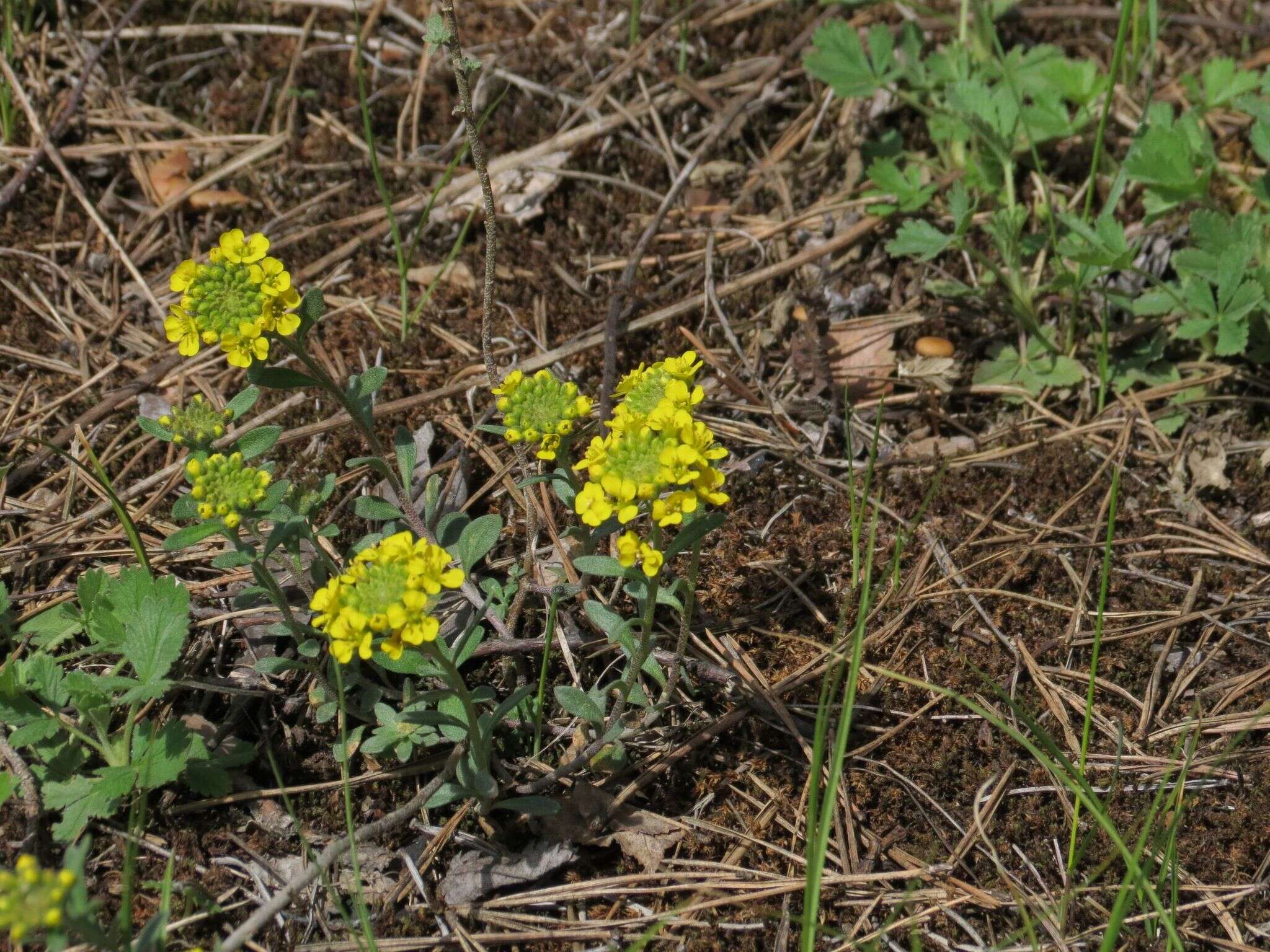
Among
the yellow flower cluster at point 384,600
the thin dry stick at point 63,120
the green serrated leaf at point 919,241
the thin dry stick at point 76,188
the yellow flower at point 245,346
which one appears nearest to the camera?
Result: the yellow flower cluster at point 384,600

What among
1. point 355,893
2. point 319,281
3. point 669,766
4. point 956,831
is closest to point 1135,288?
point 956,831

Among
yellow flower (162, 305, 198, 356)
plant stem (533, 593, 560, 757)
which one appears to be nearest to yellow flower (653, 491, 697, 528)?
plant stem (533, 593, 560, 757)

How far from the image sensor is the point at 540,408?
2.46 meters

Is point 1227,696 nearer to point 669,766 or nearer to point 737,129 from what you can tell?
point 669,766

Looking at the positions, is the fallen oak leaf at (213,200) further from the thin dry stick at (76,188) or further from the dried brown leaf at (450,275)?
the dried brown leaf at (450,275)

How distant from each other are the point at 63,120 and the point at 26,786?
2.75 meters

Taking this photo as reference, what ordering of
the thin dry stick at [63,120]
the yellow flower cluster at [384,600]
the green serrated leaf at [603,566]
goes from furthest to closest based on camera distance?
the thin dry stick at [63,120] → the green serrated leaf at [603,566] → the yellow flower cluster at [384,600]

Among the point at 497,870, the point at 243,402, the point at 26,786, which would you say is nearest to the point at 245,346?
the point at 243,402

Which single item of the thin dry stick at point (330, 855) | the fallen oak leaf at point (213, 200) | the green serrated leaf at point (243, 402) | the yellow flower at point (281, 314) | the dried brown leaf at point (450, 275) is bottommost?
the thin dry stick at point (330, 855)

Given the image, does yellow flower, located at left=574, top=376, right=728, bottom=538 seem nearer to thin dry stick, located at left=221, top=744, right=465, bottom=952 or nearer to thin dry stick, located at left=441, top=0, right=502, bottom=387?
thin dry stick, located at left=441, top=0, right=502, bottom=387

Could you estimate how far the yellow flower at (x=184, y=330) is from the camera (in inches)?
97.3

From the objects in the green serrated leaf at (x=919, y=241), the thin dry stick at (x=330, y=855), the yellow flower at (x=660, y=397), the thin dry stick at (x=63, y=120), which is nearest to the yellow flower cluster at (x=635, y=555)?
the yellow flower at (x=660, y=397)

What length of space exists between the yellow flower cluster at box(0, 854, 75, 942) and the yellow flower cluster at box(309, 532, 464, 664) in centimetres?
59

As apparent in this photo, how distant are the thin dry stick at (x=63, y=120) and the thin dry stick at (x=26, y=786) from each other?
2308 mm
